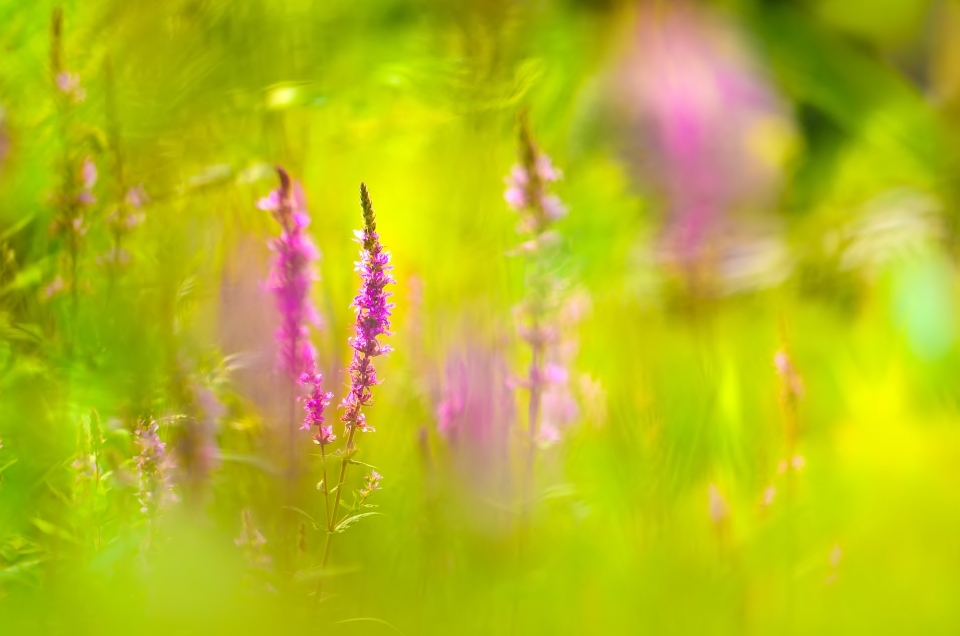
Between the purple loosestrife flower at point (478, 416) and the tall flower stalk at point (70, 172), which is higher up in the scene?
the tall flower stalk at point (70, 172)

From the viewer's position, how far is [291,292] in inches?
15.9

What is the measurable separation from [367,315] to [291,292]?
0.05 meters

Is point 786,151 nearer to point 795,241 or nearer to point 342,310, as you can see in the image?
point 795,241

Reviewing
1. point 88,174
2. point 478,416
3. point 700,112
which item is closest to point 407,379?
point 478,416

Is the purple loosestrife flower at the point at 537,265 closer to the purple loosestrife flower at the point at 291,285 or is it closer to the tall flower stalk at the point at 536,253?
the tall flower stalk at the point at 536,253

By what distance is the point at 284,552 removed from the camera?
15.4 inches

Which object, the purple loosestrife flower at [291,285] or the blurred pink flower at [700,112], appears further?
the blurred pink flower at [700,112]

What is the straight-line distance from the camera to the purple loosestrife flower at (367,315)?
1.26 ft

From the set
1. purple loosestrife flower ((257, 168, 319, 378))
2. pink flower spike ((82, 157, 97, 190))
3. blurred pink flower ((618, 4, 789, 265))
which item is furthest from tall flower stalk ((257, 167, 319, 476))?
blurred pink flower ((618, 4, 789, 265))

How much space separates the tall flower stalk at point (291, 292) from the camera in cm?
40

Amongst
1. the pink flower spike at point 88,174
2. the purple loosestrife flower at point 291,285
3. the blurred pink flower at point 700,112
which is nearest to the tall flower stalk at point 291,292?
the purple loosestrife flower at point 291,285

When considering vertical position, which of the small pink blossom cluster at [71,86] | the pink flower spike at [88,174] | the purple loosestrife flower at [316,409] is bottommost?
the purple loosestrife flower at [316,409]

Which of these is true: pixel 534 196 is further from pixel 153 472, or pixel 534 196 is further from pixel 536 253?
pixel 153 472

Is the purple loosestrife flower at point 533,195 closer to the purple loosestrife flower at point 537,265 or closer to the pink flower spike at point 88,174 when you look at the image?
the purple loosestrife flower at point 537,265
